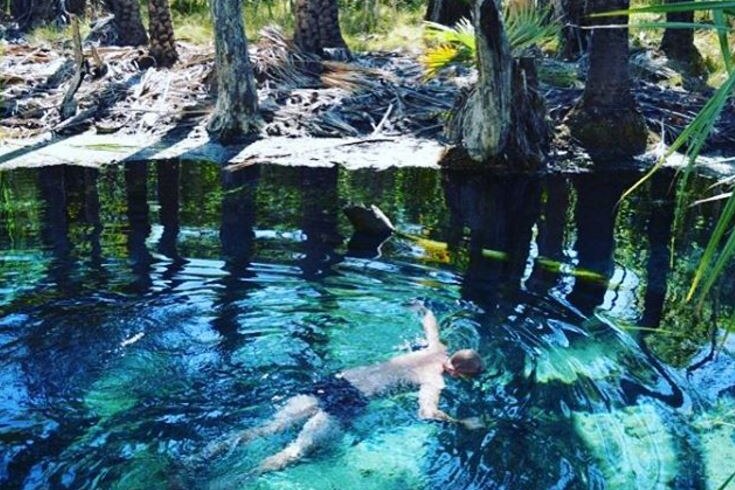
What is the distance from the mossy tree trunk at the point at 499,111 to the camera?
33.0 ft

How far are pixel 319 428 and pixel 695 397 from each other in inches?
94.7

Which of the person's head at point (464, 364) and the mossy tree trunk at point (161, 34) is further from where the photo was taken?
the mossy tree trunk at point (161, 34)

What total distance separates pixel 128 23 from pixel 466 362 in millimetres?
13108

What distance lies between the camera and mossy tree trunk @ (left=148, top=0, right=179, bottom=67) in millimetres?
14758

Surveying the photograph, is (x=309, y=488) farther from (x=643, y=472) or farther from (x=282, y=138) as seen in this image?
(x=282, y=138)

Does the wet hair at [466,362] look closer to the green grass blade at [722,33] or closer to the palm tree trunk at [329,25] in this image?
the green grass blade at [722,33]

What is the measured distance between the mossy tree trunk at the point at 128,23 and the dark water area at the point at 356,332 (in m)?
7.06

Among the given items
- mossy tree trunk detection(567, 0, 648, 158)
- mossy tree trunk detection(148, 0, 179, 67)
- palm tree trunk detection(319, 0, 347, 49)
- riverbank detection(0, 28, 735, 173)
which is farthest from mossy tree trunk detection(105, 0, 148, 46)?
mossy tree trunk detection(567, 0, 648, 158)

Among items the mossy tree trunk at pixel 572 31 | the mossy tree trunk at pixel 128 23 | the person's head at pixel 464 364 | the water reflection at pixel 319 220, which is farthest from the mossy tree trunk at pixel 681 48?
the person's head at pixel 464 364

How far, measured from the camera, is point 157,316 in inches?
264

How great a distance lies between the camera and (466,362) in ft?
18.7

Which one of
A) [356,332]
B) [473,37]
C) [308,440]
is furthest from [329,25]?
[308,440]

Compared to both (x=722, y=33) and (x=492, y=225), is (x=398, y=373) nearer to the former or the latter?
(x=492, y=225)

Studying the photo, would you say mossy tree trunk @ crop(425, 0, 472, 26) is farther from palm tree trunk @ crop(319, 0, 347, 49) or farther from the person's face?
the person's face
